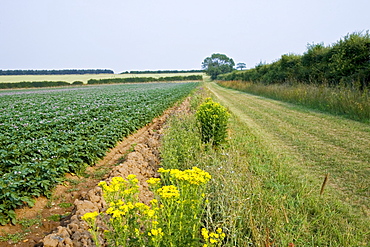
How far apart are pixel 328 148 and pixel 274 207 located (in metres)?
4.14

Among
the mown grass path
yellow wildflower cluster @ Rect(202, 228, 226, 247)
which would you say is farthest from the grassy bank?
yellow wildflower cluster @ Rect(202, 228, 226, 247)

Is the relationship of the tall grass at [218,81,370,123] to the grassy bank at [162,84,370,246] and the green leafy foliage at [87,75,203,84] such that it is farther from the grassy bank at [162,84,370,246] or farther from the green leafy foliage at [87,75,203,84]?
the green leafy foliage at [87,75,203,84]

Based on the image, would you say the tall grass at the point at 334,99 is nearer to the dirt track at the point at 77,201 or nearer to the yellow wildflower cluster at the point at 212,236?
the dirt track at the point at 77,201

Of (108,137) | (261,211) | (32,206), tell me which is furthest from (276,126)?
(32,206)

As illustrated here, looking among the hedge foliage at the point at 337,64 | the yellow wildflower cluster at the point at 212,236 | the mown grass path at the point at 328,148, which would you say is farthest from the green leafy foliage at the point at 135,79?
the yellow wildflower cluster at the point at 212,236

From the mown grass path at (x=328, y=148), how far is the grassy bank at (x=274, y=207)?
25cm

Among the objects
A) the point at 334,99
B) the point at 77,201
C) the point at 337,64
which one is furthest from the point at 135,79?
the point at 77,201

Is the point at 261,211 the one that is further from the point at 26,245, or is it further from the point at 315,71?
the point at 315,71

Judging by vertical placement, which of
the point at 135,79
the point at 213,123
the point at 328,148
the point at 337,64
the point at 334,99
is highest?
the point at 337,64

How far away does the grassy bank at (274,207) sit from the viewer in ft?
9.57

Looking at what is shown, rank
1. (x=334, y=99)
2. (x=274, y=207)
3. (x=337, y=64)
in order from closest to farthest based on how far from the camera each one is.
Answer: (x=274, y=207), (x=334, y=99), (x=337, y=64)

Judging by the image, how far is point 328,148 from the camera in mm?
6539

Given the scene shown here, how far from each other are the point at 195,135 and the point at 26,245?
Result: 13.7 ft

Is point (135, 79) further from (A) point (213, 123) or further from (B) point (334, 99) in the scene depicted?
(A) point (213, 123)
